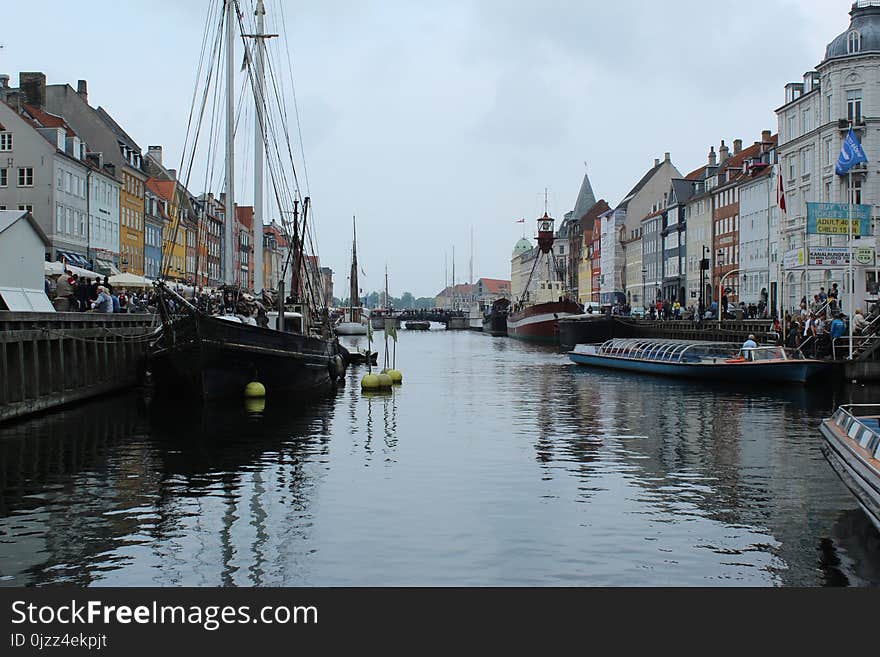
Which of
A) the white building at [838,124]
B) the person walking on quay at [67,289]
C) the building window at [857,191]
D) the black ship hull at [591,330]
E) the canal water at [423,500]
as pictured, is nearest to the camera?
the canal water at [423,500]

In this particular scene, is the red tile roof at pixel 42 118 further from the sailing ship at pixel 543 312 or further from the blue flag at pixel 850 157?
the blue flag at pixel 850 157

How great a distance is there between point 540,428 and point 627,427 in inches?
98.4

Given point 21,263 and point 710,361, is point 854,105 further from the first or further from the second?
point 21,263

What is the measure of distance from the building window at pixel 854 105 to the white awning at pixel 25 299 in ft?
180

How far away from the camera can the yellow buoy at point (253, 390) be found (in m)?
36.0

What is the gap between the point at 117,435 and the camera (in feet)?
87.1

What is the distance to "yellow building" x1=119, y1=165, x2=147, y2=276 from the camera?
303 feet

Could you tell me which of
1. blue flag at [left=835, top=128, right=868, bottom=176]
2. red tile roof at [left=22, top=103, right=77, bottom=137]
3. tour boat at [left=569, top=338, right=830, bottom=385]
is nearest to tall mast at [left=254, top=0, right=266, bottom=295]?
tour boat at [left=569, top=338, right=830, bottom=385]

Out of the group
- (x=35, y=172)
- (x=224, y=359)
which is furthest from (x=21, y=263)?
(x=35, y=172)

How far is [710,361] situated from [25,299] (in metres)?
29.4

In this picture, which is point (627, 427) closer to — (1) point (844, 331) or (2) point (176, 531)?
(2) point (176, 531)

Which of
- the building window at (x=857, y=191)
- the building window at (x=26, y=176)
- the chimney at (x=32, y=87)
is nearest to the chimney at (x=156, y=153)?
the chimney at (x=32, y=87)

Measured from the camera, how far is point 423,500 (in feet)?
58.8
